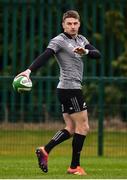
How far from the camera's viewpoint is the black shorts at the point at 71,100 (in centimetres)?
1031

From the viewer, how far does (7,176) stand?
9.94 m

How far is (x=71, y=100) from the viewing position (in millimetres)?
10328

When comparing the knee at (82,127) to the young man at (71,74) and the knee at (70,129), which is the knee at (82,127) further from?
the knee at (70,129)

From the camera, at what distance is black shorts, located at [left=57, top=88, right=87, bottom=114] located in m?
10.3

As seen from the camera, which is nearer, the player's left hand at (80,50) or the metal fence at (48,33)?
the player's left hand at (80,50)

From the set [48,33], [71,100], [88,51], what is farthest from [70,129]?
[48,33]

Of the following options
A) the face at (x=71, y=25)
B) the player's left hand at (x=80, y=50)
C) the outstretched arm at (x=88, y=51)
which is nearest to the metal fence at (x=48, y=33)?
the outstretched arm at (x=88, y=51)

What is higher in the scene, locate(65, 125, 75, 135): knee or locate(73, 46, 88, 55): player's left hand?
locate(73, 46, 88, 55): player's left hand

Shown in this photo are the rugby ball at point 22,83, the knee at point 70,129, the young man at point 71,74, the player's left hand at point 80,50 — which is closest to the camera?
the rugby ball at point 22,83

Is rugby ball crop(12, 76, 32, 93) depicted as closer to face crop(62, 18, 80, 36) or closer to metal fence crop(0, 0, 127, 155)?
face crop(62, 18, 80, 36)

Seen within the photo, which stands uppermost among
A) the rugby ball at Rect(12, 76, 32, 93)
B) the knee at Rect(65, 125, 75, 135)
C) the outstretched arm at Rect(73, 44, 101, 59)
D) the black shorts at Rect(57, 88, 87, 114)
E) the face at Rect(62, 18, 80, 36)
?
the face at Rect(62, 18, 80, 36)

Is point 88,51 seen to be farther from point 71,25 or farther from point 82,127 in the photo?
point 82,127

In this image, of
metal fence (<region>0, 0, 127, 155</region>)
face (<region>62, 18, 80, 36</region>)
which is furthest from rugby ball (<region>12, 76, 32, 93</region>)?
metal fence (<region>0, 0, 127, 155</region>)

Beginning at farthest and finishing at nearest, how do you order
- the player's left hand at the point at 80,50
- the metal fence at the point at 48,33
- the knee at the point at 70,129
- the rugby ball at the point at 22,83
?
the metal fence at the point at 48,33
the knee at the point at 70,129
the player's left hand at the point at 80,50
the rugby ball at the point at 22,83
